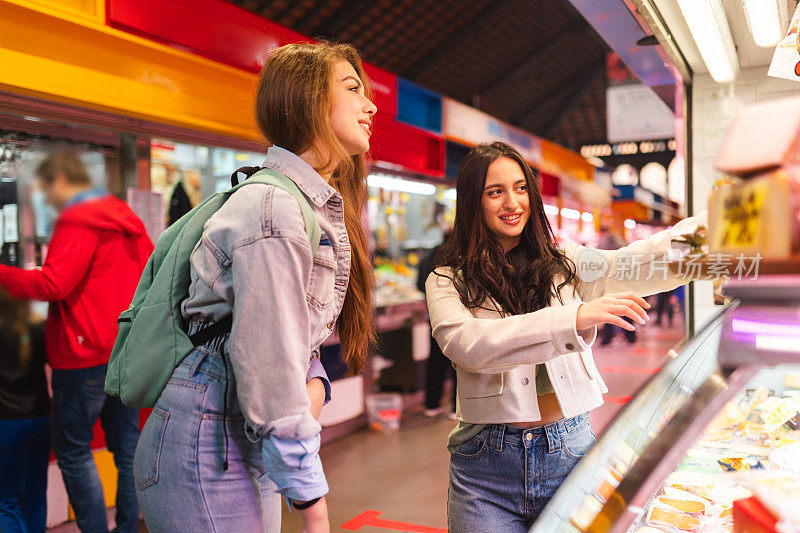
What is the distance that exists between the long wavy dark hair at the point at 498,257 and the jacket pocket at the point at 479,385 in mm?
159

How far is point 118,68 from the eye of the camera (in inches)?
122

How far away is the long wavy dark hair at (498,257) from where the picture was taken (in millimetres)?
1552

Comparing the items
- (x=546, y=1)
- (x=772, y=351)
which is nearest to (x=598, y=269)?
(x=772, y=351)

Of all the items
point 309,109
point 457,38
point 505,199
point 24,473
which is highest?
point 457,38

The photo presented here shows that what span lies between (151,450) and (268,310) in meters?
0.35

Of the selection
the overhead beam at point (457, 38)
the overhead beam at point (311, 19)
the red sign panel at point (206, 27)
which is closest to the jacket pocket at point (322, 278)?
the red sign panel at point (206, 27)

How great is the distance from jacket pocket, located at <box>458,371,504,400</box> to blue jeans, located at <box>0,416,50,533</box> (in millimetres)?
2029

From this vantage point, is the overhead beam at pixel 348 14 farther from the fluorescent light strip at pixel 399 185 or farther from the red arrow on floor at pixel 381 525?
the red arrow on floor at pixel 381 525

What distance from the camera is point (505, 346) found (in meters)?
1.30

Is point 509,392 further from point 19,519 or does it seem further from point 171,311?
point 19,519

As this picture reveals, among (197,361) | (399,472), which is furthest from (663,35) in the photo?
(399,472)

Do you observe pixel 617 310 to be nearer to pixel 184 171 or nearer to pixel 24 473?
pixel 24 473

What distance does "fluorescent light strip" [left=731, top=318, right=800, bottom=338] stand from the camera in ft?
2.49

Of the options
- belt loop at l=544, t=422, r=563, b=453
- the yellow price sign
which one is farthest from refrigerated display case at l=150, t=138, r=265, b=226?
the yellow price sign
